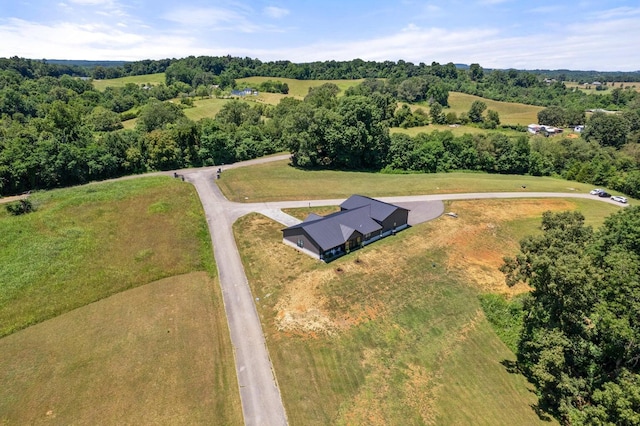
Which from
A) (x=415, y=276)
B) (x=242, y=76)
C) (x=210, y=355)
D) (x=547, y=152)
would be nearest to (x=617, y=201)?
(x=547, y=152)

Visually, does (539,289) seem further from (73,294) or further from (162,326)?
(73,294)

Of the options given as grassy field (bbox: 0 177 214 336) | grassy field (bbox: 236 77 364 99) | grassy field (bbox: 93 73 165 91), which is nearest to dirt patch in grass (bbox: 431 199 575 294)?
grassy field (bbox: 0 177 214 336)

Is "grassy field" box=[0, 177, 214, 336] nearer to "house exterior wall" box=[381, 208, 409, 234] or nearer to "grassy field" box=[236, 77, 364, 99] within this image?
"house exterior wall" box=[381, 208, 409, 234]

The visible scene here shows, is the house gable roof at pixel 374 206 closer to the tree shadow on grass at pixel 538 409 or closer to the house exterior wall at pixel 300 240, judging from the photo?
the house exterior wall at pixel 300 240

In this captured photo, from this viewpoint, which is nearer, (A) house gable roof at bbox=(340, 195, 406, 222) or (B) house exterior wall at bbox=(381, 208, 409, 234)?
(A) house gable roof at bbox=(340, 195, 406, 222)

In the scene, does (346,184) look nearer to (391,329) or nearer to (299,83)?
(391,329)

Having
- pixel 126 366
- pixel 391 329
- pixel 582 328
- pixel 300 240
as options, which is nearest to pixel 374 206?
pixel 300 240

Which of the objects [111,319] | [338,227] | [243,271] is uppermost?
[338,227]
